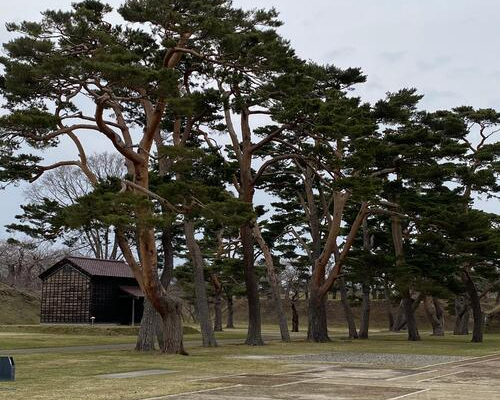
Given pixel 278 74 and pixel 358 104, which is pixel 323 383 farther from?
pixel 358 104

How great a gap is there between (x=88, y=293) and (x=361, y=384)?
38.5 m

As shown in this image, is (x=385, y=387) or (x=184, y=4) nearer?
(x=385, y=387)

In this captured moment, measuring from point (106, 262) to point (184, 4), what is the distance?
3428 centimetres

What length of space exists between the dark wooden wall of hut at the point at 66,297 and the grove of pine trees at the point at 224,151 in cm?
1495

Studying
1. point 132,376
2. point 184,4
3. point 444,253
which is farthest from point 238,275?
point 132,376

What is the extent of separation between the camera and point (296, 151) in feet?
88.6

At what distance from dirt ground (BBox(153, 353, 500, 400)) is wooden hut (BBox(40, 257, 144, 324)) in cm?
3347

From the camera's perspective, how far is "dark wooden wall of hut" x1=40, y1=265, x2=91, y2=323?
48.9 meters

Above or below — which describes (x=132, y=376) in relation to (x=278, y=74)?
below

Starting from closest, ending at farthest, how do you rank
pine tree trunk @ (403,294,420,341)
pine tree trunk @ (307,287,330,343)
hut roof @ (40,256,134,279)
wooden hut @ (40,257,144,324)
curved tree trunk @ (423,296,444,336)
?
pine tree trunk @ (307,287,330,343) → pine tree trunk @ (403,294,420,341) → curved tree trunk @ (423,296,444,336) → wooden hut @ (40,257,144,324) → hut roof @ (40,256,134,279)

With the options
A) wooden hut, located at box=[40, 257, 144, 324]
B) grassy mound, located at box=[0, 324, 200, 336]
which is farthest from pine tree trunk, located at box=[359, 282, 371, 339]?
wooden hut, located at box=[40, 257, 144, 324]

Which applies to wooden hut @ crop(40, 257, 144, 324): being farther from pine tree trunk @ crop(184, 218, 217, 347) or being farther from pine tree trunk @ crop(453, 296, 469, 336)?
pine tree trunk @ crop(453, 296, 469, 336)

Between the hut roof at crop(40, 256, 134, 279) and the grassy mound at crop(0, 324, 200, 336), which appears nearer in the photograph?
the grassy mound at crop(0, 324, 200, 336)

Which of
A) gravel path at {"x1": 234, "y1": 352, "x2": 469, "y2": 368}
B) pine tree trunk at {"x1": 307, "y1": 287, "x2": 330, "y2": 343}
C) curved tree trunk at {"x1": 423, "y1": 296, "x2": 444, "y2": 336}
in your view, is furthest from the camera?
curved tree trunk at {"x1": 423, "y1": 296, "x2": 444, "y2": 336}
